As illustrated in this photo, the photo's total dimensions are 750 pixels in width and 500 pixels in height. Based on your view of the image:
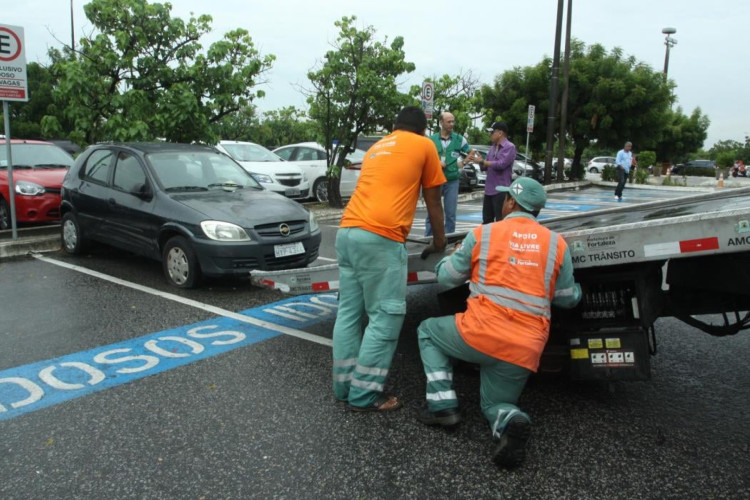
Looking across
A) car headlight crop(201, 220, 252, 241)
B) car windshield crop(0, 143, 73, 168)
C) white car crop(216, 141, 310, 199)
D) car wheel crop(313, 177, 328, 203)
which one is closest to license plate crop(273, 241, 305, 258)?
car headlight crop(201, 220, 252, 241)

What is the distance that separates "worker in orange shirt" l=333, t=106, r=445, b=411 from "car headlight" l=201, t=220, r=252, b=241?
9.23 feet

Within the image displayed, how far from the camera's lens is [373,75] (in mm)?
13523

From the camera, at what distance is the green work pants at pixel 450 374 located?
3.26m

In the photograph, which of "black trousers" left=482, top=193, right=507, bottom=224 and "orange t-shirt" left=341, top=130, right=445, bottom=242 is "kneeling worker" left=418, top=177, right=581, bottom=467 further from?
"black trousers" left=482, top=193, right=507, bottom=224

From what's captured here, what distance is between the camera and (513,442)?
3086mm

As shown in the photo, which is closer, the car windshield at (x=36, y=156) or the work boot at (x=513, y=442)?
the work boot at (x=513, y=442)

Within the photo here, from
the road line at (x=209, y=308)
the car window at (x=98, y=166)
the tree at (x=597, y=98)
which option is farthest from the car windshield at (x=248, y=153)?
the tree at (x=597, y=98)

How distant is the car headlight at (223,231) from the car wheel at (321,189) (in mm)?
9496

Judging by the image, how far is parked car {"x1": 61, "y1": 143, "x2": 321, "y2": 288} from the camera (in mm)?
6590

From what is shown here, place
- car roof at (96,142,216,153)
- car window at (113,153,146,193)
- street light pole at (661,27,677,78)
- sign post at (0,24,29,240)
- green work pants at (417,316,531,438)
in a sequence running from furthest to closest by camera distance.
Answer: street light pole at (661,27,677,78) → sign post at (0,24,29,240) → car roof at (96,142,216,153) → car window at (113,153,146,193) → green work pants at (417,316,531,438)

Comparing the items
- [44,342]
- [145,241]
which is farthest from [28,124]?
[44,342]

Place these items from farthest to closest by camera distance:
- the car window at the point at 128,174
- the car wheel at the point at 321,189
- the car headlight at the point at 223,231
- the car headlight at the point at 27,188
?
the car wheel at the point at 321,189, the car headlight at the point at 27,188, the car window at the point at 128,174, the car headlight at the point at 223,231

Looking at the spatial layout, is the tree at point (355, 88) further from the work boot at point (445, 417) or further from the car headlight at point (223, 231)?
the work boot at point (445, 417)

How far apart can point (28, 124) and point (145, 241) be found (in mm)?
29128
